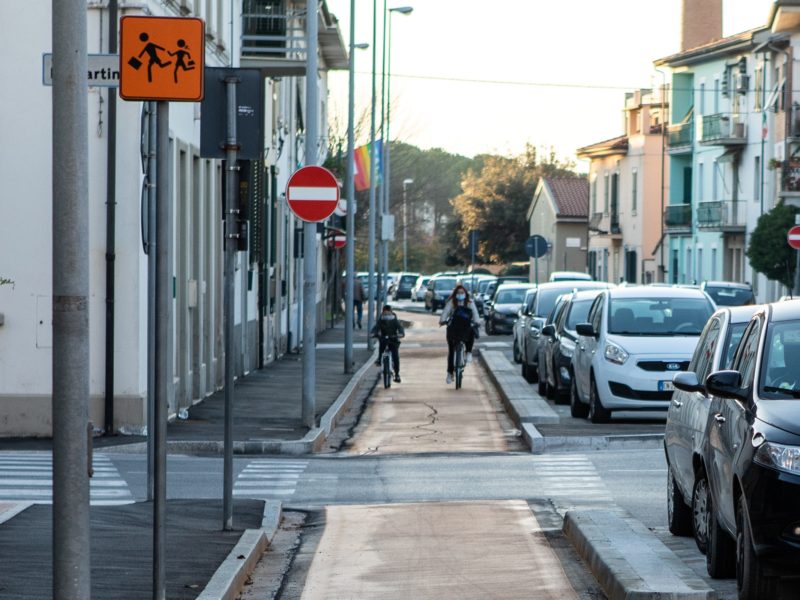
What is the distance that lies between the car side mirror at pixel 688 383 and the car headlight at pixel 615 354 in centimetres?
1037

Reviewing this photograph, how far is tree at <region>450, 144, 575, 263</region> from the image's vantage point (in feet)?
352

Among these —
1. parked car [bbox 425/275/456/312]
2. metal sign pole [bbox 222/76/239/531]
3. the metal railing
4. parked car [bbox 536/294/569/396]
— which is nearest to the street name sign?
metal sign pole [bbox 222/76/239/531]

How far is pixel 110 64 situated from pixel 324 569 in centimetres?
328

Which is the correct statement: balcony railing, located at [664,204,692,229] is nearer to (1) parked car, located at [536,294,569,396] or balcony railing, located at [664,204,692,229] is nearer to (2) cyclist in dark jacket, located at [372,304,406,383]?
(2) cyclist in dark jacket, located at [372,304,406,383]

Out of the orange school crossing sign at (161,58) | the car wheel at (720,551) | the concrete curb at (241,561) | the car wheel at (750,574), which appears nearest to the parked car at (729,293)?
the concrete curb at (241,561)

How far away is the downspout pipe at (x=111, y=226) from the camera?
742 inches

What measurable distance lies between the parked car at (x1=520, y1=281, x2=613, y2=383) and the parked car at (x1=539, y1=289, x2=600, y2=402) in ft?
7.90

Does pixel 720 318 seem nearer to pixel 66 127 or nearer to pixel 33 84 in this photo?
pixel 66 127

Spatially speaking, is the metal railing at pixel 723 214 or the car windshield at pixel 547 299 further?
the metal railing at pixel 723 214

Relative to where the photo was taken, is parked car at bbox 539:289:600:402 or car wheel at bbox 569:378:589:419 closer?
car wheel at bbox 569:378:589:419

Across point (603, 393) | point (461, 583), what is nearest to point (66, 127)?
point (461, 583)

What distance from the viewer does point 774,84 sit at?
60344mm

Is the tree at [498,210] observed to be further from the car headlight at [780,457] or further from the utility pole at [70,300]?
the utility pole at [70,300]

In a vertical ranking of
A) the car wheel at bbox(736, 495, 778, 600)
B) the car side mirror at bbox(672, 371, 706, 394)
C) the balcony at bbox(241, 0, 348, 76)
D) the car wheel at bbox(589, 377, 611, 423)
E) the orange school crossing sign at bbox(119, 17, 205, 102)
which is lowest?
the car wheel at bbox(589, 377, 611, 423)
